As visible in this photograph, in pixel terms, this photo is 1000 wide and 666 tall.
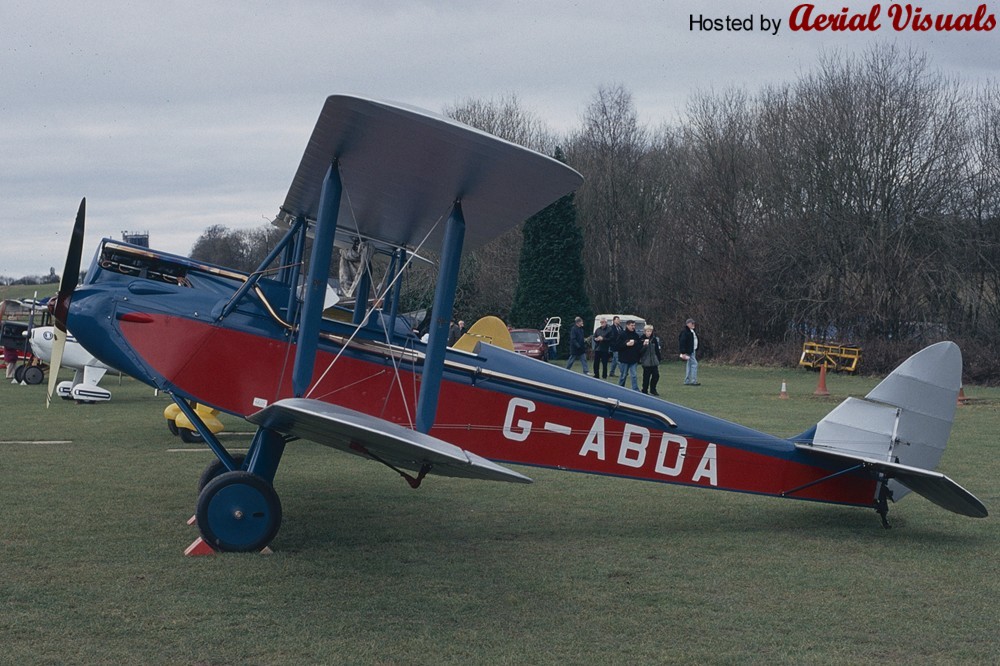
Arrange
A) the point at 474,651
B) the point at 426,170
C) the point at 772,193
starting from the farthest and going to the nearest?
the point at 772,193, the point at 426,170, the point at 474,651

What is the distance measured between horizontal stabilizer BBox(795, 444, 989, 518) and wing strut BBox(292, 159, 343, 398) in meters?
3.60

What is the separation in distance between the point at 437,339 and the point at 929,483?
3344 mm

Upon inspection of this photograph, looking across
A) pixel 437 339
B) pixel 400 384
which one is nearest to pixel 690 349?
pixel 400 384

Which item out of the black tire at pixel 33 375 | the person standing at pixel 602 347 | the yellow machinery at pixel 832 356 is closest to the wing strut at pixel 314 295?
the black tire at pixel 33 375

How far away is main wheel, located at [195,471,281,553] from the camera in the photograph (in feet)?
17.8

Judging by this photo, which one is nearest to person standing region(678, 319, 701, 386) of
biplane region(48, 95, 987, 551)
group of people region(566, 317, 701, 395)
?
group of people region(566, 317, 701, 395)

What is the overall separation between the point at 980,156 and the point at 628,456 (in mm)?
30164

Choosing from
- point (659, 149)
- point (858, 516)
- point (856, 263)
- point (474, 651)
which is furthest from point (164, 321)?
point (659, 149)

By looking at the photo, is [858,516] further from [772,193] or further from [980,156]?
[772,193]

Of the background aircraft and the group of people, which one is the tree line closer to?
the group of people

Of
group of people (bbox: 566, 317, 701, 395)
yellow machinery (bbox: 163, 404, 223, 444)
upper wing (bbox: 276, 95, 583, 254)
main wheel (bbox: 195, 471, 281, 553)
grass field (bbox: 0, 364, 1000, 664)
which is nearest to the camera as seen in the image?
grass field (bbox: 0, 364, 1000, 664)

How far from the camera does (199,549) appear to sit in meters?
5.55

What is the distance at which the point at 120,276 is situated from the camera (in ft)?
21.0

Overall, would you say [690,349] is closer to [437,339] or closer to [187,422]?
[187,422]
